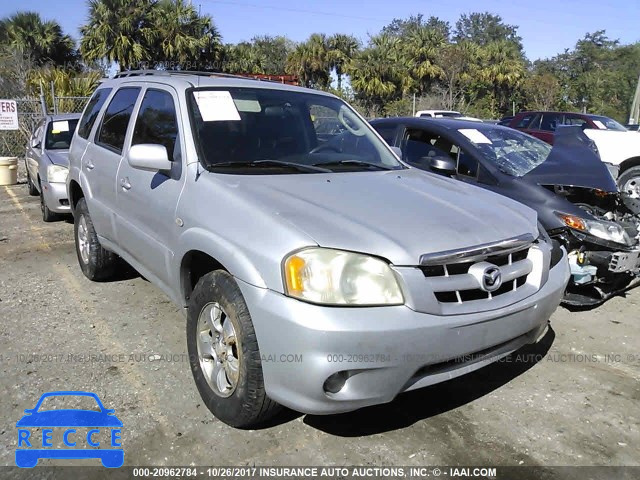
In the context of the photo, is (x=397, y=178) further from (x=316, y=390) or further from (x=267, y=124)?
(x=316, y=390)

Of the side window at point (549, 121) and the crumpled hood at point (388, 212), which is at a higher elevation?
the side window at point (549, 121)

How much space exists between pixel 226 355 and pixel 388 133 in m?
4.05

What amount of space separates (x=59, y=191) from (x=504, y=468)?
6.59 m

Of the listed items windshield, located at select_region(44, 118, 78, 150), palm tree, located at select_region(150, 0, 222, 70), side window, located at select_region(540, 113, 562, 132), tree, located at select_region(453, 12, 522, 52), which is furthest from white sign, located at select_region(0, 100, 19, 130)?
tree, located at select_region(453, 12, 522, 52)

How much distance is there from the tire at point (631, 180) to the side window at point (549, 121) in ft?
13.9

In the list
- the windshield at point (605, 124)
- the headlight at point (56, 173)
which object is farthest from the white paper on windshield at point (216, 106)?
the windshield at point (605, 124)

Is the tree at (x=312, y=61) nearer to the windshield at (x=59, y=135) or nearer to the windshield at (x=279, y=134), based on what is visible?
the windshield at (x=59, y=135)

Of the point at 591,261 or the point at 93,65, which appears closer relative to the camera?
the point at 591,261

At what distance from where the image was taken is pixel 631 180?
909cm

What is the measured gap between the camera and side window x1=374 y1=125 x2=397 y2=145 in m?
6.15

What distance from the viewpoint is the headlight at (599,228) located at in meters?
4.49

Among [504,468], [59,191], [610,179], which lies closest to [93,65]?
[59,191]

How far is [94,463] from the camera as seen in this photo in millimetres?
2654

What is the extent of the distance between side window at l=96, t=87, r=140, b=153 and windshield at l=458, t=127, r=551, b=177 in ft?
10.4
